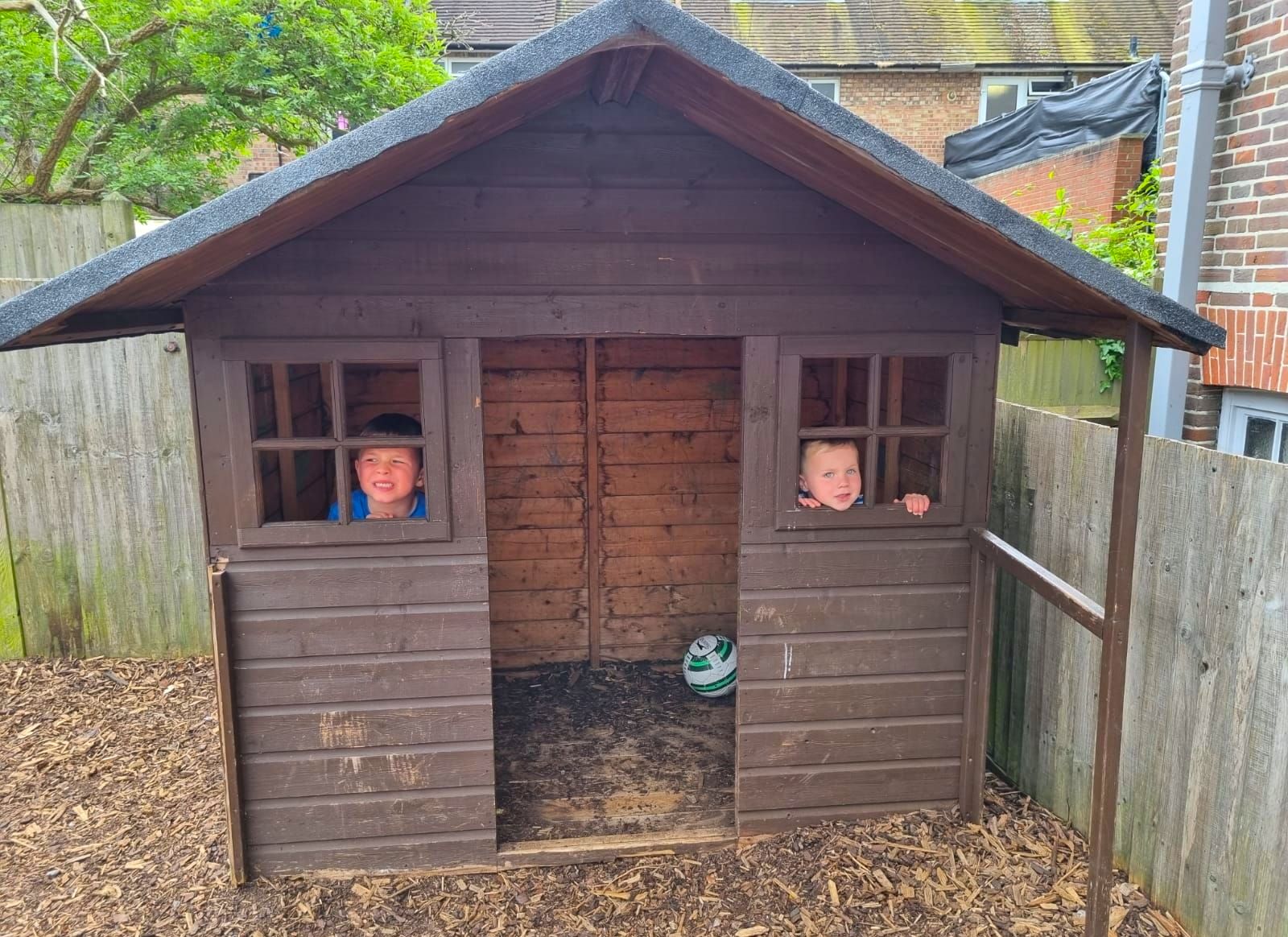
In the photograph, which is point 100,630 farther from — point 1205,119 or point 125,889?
point 1205,119

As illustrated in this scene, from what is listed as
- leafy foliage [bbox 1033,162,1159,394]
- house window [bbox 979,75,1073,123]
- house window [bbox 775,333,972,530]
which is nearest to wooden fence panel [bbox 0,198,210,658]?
house window [bbox 775,333,972,530]

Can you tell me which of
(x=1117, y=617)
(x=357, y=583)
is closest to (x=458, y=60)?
(x=357, y=583)

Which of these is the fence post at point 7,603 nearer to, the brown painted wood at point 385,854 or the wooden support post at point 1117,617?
the brown painted wood at point 385,854

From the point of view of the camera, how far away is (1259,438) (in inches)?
178

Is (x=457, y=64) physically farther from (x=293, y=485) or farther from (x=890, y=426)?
(x=890, y=426)

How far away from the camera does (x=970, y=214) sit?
260 cm

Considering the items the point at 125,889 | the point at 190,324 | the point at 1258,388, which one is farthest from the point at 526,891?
the point at 1258,388

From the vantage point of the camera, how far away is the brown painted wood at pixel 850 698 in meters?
3.88

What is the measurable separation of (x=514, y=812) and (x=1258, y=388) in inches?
159

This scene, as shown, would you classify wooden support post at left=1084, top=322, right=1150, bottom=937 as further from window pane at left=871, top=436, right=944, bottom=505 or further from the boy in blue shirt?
the boy in blue shirt

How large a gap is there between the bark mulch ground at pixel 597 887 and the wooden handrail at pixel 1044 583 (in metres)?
1.18

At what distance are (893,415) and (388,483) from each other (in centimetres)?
214

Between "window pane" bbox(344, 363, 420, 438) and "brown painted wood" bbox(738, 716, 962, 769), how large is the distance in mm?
2791

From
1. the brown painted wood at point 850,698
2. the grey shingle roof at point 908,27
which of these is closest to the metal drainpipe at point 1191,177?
the brown painted wood at point 850,698
